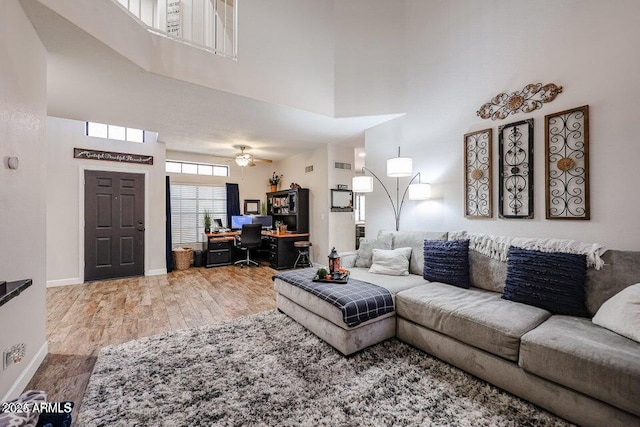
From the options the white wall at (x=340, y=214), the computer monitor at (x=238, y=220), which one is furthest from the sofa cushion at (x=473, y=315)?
the computer monitor at (x=238, y=220)

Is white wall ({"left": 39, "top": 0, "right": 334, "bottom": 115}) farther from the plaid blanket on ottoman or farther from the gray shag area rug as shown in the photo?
the gray shag area rug

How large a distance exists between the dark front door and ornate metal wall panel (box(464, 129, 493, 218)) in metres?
5.39

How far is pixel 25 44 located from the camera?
1.95m

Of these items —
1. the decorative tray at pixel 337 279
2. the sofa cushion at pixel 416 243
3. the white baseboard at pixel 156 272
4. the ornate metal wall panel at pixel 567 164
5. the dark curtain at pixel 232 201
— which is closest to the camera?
the ornate metal wall panel at pixel 567 164

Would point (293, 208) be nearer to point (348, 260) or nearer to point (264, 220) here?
point (264, 220)

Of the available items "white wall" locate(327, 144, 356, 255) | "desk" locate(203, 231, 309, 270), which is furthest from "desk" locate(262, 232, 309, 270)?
"white wall" locate(327, 144, 356, 255)

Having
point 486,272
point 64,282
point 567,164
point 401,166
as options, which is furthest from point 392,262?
point 64,282

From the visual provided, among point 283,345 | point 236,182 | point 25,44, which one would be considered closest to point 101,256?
point 236,182

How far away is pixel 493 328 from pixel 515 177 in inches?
67.4

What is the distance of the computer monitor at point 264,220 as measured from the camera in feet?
22.3

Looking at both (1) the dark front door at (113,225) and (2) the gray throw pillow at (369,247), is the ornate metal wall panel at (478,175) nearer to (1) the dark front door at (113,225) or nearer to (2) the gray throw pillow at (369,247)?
(2) the gray throw pillow at (369,247)

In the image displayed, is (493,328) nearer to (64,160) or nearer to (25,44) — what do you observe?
(25,44)

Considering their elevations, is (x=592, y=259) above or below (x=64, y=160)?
below

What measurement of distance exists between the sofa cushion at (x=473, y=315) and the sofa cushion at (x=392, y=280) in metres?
0.13
